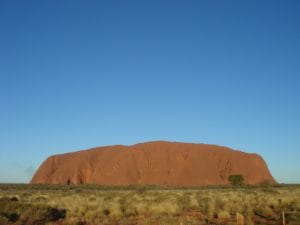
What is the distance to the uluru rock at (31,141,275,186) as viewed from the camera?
8022 cm

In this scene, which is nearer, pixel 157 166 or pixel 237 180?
pixel 237 180

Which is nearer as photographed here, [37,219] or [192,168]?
[37,219]

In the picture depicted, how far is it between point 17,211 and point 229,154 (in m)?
74.4

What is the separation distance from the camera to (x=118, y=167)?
8356 centimetres

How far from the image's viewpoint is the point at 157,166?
83938mm

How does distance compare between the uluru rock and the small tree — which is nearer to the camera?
the small tree

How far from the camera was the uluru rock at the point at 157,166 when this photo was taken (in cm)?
8022

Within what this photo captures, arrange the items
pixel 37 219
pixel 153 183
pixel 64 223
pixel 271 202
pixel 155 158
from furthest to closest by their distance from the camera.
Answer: pixel 155 158 < pixel 153 183 < pixel 271 202 < pixel 37 219 < pixel 64 223

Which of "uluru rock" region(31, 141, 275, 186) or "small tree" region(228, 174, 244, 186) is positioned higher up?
"uluru rock" region(31, 141, 275, 186)

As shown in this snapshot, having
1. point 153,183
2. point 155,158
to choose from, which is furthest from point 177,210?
point 155,158

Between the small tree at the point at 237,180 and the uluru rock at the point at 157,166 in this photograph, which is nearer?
the small tree at the point at 237,180

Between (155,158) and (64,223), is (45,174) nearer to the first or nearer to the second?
(155,158)

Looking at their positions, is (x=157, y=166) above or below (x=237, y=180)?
above

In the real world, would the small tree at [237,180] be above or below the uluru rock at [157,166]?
below
